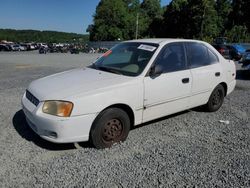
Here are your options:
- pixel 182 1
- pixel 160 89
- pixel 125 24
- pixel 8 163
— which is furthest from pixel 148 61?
pixel 125 24

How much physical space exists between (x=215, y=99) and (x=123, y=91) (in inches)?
104

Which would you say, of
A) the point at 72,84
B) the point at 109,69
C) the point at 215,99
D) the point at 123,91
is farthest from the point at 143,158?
the point at 215,99

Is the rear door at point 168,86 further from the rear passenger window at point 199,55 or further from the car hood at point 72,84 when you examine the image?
the car hood at point 72,84

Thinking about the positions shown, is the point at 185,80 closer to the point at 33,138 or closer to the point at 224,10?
the point at 33,138

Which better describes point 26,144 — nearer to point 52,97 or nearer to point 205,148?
point 52,97

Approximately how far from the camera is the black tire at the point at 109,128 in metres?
3.63

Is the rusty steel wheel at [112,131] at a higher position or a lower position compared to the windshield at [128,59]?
lower

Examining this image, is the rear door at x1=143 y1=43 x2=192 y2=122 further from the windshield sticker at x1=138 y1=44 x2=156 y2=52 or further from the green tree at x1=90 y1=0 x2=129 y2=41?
the green tree at x1=90 y1=0 x2=129 y2=41

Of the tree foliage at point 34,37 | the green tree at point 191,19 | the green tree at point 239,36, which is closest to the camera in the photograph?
the green tree at point 239,36

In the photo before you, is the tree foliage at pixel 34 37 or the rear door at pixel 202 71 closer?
the rear door at pixel 202 71

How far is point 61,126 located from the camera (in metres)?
3.38

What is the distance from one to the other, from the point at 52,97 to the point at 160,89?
5.54 feet

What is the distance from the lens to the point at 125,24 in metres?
69.7

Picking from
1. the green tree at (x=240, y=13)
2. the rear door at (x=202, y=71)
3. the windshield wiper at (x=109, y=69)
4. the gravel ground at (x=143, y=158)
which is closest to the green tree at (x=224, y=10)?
the green tree at (x=240, y=13)
